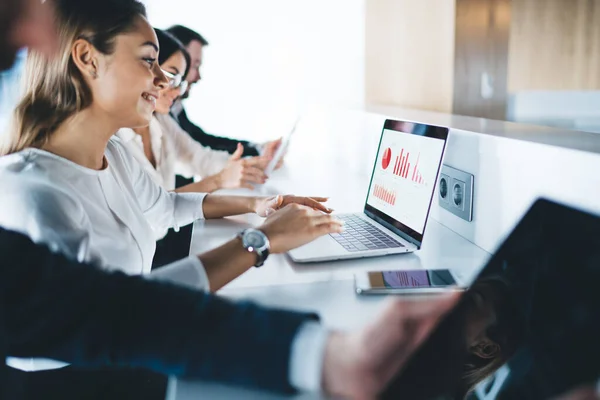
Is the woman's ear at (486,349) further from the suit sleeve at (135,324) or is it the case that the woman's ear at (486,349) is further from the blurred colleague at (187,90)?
the blurred colleague at (187,90)

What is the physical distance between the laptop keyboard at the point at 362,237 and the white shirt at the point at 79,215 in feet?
1.25

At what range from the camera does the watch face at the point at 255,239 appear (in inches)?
33.8

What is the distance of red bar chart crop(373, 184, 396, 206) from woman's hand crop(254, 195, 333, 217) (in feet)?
0.39

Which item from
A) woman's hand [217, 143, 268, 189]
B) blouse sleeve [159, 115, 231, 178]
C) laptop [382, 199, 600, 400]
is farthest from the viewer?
blouse sleeve [159, 115, 231, 178]

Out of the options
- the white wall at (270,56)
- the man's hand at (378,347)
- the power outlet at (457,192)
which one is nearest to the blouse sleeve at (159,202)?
the power outlet at (457,192)

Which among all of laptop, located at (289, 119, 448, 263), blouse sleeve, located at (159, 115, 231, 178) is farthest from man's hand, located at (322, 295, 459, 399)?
blouse sleeve, located at (159, 115, 231, 178)

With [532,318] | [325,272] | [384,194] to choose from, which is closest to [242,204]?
[384,194]

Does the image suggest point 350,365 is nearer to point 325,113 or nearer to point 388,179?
point 388,179

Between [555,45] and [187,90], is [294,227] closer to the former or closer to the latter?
[187,90]

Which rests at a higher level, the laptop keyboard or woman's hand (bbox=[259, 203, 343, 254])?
woman's hand (bbox=[259, 203, 343, 254])

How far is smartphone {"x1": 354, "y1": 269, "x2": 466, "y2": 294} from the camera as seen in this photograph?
805 millimetres

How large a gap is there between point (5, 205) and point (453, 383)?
73 centimetres

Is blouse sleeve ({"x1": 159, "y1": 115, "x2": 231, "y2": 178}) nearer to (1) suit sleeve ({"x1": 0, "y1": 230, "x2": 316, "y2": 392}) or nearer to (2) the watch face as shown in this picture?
(2) the watch face

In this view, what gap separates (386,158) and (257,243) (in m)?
0.52
